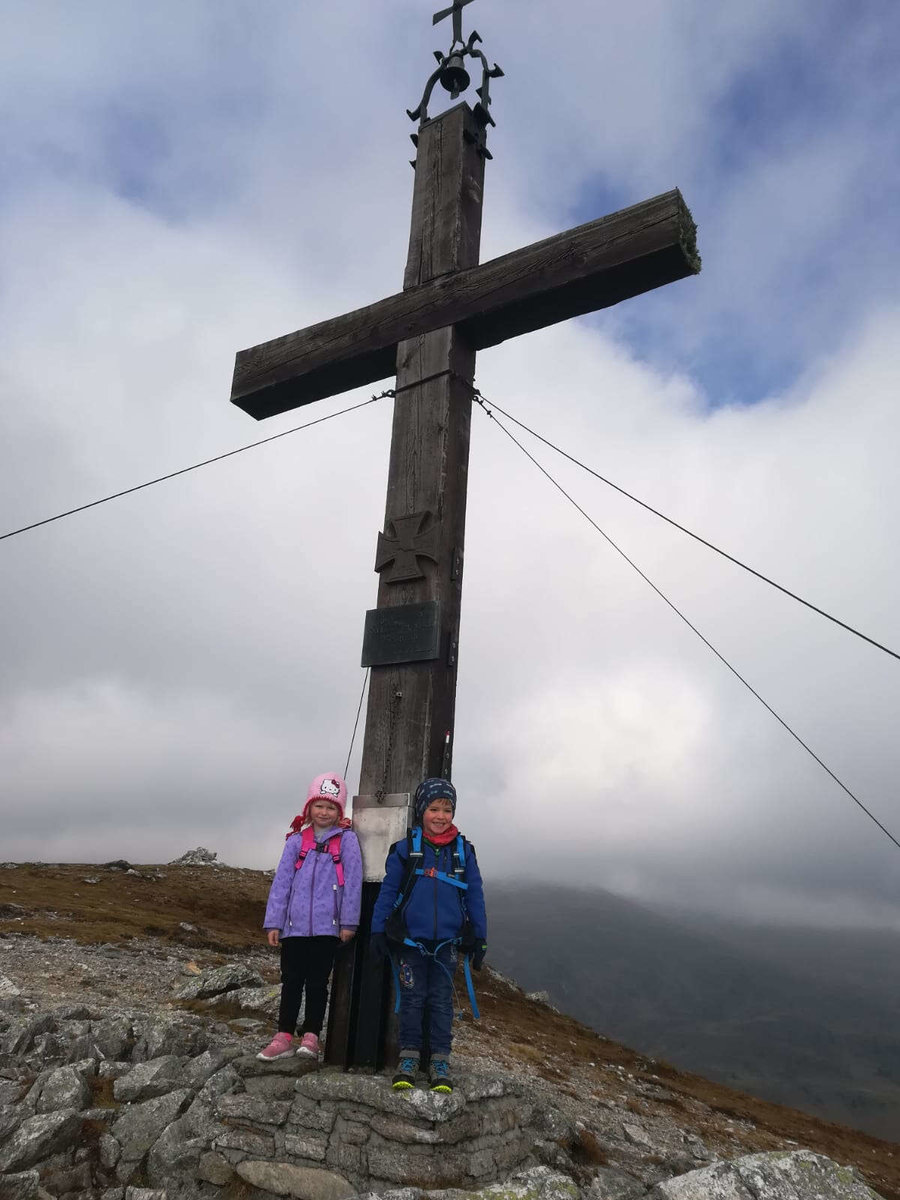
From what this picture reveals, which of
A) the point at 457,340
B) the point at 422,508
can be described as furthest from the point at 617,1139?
the point at 457,340

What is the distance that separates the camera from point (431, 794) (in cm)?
524

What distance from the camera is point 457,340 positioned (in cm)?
661

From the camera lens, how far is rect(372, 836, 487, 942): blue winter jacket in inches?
197

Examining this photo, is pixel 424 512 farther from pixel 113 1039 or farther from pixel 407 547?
pixel 113 1039

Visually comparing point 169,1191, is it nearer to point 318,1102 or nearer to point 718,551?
point 318,1102

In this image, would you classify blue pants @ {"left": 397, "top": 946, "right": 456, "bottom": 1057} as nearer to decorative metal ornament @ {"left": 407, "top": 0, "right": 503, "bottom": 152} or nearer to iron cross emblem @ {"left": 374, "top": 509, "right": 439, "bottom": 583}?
iron cross emblem @ {"left": 374, "top": 509, "right": 439, "bottom": 583}

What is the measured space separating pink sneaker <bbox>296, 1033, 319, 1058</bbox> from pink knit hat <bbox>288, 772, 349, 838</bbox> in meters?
1.40

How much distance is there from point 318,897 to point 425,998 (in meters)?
1.01

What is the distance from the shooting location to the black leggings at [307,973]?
5.46 meters

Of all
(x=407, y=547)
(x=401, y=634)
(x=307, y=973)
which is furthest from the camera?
(x=407, y=547)

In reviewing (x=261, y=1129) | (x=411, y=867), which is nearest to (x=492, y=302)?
(x=411, y=867)

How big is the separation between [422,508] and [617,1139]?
6.03 metres

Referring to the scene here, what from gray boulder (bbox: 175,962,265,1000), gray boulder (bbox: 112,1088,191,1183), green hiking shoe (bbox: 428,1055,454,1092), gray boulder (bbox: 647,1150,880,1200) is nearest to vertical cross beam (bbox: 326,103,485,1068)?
green hiking shoe (bbox: 428,1055,454,1092)

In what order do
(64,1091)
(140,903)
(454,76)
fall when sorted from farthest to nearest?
(140,903), (454,76), (64,1091)
